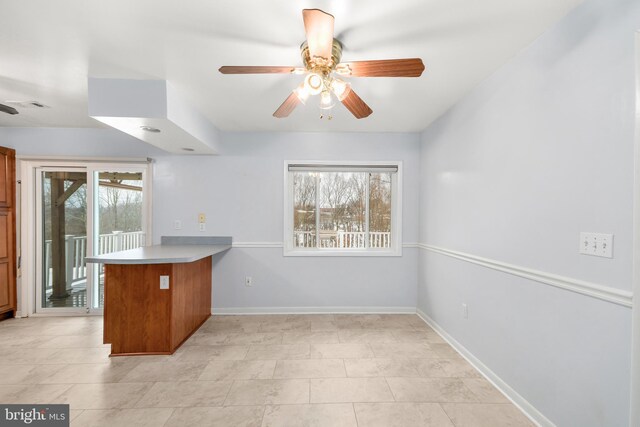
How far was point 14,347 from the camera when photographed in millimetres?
2857

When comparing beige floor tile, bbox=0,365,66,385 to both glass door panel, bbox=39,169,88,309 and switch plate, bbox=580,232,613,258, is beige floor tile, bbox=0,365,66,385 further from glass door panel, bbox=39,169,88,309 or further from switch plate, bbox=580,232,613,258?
switch plate, bbox=580,232,613,258

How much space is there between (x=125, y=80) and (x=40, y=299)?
10.8 ft

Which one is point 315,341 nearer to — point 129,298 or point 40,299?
point 129,298

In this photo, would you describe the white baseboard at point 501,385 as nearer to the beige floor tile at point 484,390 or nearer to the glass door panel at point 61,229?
the beige floor tile at point 484,390

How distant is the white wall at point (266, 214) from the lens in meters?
3.83

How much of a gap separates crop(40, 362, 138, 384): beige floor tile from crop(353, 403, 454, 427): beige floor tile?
1.91 m

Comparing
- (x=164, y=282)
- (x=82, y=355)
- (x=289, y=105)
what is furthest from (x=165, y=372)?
(x=289, y=105)

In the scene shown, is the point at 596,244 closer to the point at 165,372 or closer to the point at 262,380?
the point at 262,380

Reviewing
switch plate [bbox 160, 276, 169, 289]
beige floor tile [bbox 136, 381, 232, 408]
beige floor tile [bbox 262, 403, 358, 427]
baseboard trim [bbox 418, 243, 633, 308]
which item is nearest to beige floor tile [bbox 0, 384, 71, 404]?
beige floor tile [bbox 136, 381, 232, 408]

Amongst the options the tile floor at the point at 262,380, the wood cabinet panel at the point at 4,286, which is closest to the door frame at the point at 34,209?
the wood cabinet panel at the point at 4,286

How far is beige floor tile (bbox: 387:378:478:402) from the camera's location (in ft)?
6.84

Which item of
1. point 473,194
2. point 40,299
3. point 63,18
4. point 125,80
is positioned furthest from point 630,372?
point 40,299

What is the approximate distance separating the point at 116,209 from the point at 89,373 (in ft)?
7.06

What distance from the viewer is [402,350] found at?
9.23ft
